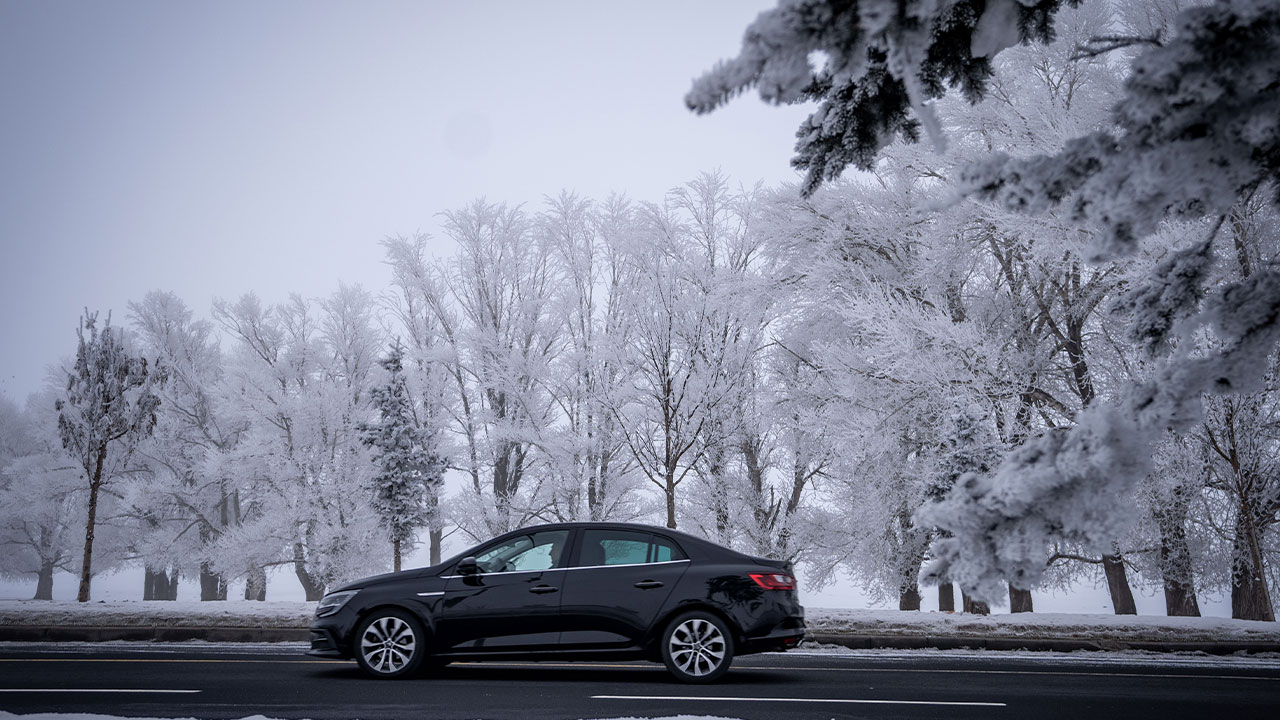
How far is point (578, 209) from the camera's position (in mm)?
24016

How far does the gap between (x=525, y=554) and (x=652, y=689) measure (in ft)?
5.94

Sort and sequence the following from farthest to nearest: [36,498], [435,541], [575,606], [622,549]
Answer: [36,498] → [435,541] → [622,549] → [575,606]

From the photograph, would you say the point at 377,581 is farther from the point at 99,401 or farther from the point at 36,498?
the point at 36,498

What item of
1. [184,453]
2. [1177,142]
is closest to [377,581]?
→ [1177,142]

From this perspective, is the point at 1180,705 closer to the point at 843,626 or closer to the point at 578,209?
the point at 843,626

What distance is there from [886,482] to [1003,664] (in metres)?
8.87

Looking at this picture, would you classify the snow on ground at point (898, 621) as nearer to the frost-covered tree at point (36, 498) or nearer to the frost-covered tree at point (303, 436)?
the frost-covered tree at point (303, 436)

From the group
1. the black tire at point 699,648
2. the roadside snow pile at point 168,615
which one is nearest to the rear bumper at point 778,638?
the black tire at point 699,648

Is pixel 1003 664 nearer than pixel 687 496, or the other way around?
pixel 1003 664

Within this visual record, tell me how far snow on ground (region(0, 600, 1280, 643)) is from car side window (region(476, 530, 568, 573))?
18.7ft

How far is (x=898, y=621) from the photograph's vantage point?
13.1m

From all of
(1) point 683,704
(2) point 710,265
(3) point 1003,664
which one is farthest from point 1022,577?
(2) point 710,265

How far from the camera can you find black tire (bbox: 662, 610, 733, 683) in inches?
316

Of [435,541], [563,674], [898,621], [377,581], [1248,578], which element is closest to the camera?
[377,581]
